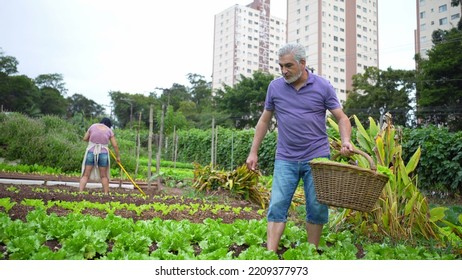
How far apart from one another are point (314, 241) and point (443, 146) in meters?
5.26

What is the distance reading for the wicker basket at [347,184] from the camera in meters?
2.09

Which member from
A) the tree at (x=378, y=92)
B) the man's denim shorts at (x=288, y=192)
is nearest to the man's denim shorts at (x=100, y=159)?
the man's denim shorts at (x=288, y=192)

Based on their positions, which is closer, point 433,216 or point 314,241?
point 314,241

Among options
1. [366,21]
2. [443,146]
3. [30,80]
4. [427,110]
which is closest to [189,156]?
[427,110]

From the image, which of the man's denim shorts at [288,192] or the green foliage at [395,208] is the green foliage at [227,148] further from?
the man's denim shorts at [288,192]

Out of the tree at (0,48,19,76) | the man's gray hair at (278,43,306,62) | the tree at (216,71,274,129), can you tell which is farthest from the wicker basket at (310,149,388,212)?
the tree at (216,71,274,129)

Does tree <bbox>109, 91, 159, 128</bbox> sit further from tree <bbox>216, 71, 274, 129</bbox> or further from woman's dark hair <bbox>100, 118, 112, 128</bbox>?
woman's dark hair <bbox>100, 118, 112, 128</bbox>

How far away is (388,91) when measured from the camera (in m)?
20.8

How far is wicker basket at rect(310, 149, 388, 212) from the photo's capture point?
82.4 inches

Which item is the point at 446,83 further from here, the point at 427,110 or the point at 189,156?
the point at 189,156

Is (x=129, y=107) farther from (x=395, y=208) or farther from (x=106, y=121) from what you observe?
(x=395, y=208)

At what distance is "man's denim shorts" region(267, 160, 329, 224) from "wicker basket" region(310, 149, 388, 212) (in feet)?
0.77

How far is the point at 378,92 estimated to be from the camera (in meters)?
20.4

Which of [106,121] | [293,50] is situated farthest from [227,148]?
[293,50]
